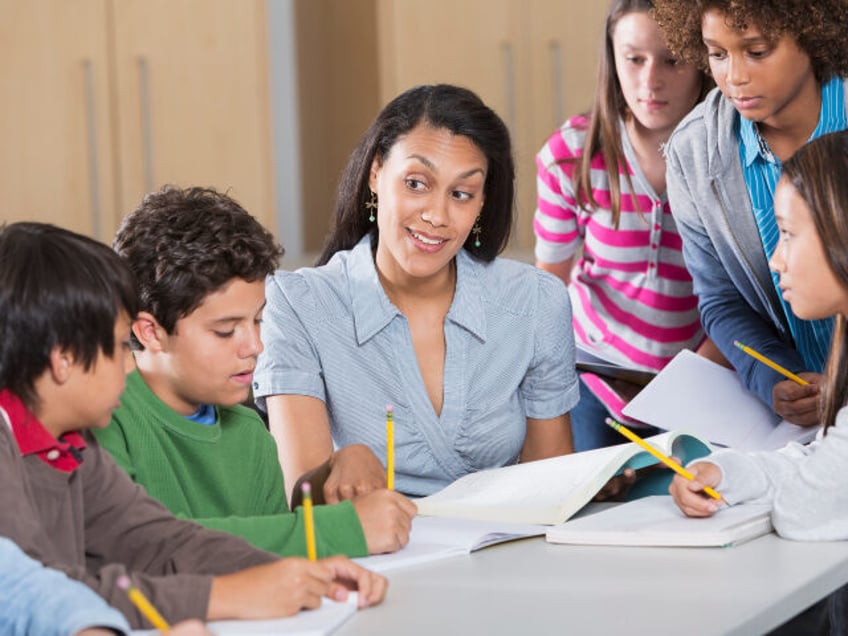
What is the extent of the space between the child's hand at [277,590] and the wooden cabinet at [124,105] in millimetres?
2824

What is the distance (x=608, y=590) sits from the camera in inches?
49.1

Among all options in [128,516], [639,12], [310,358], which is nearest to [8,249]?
[128,516]

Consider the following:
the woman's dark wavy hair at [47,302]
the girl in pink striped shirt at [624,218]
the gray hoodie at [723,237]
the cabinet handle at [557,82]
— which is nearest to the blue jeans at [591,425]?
the girl in pink striped shirt at [624,218]

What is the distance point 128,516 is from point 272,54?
2.79 meters

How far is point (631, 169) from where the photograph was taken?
2398 millimetres

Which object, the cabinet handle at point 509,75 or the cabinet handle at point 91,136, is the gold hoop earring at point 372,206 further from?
the cabinet handle at point 91,136

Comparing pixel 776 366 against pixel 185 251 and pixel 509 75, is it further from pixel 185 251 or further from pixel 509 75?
pixel 509 75

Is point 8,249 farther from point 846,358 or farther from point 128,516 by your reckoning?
point 846,358

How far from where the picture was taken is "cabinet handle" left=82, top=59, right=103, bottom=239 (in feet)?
12.8

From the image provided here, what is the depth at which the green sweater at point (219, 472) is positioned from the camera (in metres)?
1.43

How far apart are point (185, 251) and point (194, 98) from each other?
2448 mm

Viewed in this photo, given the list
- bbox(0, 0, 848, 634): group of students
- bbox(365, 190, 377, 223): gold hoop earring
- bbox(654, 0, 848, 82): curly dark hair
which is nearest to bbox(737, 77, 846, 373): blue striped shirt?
bbox(0, 0, 848, 634): group of students

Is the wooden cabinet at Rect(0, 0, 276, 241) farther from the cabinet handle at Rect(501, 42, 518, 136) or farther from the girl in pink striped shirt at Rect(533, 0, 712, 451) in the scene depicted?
the girl in pink striped shirt at Rect(533, 0, 712, 451)

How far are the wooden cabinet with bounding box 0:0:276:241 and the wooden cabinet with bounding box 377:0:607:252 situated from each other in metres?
0.42
